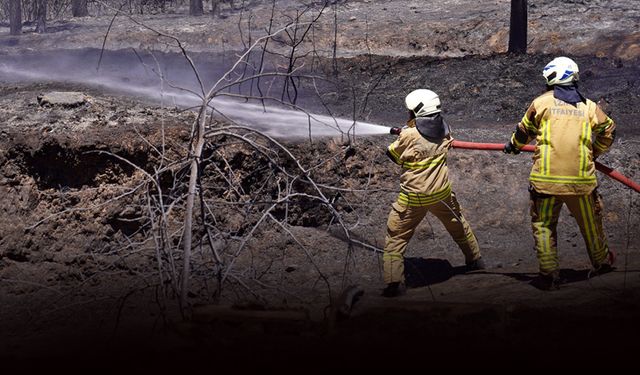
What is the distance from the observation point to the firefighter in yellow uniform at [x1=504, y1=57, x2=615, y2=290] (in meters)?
6.40

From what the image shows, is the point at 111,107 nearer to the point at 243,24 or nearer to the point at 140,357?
the point at 140,357

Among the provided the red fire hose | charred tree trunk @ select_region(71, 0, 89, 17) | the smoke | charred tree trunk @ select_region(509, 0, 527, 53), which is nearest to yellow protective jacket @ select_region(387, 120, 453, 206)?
the red fire hose

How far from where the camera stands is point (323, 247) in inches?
321

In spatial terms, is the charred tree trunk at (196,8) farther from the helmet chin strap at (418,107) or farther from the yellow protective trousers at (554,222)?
the yellow protective trousers at (554,222)

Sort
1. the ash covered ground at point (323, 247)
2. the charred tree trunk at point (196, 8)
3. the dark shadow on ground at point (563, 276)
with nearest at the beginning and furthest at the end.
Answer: the ash covered ground at point (323, 247)
the dark shadow on ground at point (563, 276)
the charred tree trunk at point (196, 8)

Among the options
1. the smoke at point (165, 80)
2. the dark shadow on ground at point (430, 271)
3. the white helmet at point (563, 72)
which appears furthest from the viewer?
the smoke at point (165, 80)

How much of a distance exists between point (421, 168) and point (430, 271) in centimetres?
142

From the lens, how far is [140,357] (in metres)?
4.70

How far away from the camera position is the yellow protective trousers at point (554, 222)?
6.48 metres

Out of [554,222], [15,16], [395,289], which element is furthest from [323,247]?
[15,16]

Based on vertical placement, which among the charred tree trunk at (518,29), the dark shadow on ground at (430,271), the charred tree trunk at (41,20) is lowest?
the dark shadow on ground at (430,271)

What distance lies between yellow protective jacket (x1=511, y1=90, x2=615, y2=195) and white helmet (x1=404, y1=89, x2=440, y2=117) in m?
0.78

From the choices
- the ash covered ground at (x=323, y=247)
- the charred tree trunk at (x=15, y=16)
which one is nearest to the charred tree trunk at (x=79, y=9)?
the charred tree trunk at (x=15, y=16)

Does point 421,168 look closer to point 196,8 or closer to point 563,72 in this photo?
point 563,72
